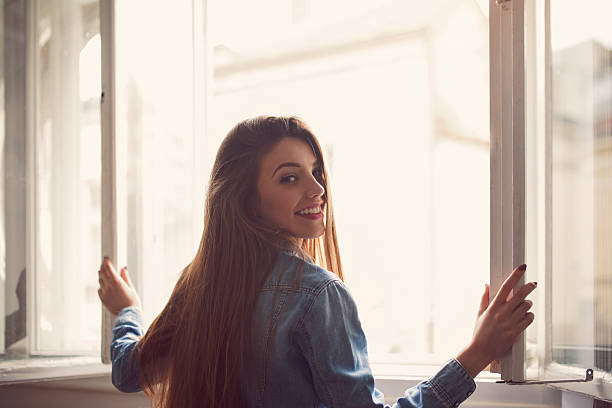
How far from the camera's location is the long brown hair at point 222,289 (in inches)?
37.2

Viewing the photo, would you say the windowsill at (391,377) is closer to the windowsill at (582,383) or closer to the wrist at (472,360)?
the windowsill at (582,383)

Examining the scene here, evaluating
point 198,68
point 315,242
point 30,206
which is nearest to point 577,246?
point 315,242

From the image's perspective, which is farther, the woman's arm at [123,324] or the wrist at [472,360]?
the woman's arm at [123,324]

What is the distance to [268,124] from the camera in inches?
A: 41.1

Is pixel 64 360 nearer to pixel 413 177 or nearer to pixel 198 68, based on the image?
pixel 198 68

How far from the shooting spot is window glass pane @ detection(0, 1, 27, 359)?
51.5 inches

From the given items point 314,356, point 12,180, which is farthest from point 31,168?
point 314,356

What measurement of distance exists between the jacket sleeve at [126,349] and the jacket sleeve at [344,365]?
0.41 m

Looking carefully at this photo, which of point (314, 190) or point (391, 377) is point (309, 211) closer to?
point (314, 190)

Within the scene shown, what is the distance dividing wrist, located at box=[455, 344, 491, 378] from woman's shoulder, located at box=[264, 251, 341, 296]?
233 mm

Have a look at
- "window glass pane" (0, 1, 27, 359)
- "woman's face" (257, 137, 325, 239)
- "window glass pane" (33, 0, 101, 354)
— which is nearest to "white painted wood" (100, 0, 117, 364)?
"window glass pane" (33, 0, 101, 354)

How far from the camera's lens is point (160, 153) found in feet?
4.97

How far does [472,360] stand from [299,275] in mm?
307

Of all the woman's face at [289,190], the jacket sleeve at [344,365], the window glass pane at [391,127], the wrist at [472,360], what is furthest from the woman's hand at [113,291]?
the window glass pane at [391,127]
